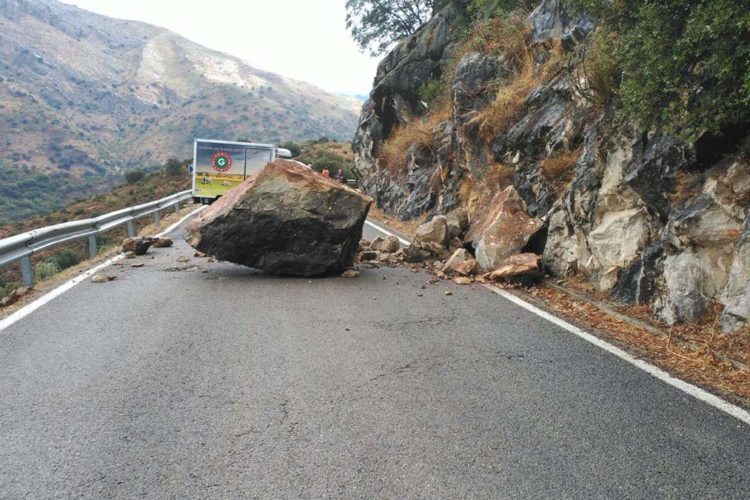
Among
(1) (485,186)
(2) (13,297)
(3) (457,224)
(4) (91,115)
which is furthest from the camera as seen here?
(4) (91,115)

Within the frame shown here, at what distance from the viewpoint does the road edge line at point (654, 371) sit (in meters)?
3.72

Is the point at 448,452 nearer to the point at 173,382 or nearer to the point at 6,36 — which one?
the point at 173,382

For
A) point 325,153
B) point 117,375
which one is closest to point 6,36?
point 325,153

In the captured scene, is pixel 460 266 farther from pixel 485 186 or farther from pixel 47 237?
pixel 47 237

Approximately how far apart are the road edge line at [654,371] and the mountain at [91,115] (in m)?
77.3

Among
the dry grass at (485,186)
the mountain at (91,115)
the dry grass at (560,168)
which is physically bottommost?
the mountain at (91,115)

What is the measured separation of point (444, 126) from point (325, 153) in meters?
39.6

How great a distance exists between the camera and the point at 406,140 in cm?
2256

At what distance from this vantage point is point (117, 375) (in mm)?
4234

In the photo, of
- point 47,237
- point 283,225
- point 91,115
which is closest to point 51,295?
point 47,237

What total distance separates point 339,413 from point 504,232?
20.4ft

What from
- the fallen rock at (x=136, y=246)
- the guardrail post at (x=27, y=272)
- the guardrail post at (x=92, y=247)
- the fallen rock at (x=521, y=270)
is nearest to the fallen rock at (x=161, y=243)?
the fallen rock at (x=136, y=246)

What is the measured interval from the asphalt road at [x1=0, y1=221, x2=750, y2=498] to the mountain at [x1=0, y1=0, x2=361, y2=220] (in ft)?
250

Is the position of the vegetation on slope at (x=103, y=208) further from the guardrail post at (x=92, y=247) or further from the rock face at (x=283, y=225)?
the rock face at (x=283, y=225)
